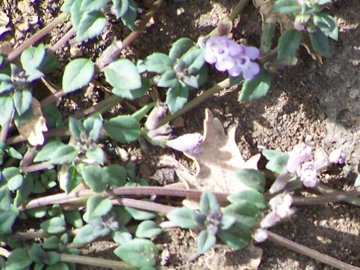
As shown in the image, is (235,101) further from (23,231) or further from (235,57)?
(23,231)

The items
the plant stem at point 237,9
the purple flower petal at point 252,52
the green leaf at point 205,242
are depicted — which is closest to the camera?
the green leaf at point 205,242

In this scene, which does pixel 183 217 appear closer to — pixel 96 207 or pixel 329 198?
pixel 96 207

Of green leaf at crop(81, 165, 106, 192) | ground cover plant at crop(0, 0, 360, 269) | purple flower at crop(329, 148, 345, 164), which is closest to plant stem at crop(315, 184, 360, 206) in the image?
ground cover plant at crop(0, 0, 360, 269)

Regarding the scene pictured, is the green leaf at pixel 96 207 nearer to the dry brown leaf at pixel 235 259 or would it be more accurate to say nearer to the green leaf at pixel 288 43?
the dry brown leaf at pixel 235 259

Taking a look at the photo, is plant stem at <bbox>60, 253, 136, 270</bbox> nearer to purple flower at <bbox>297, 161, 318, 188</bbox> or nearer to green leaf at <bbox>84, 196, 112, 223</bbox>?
green leaf at <bbox>84, 196, 112, 223</bbox>

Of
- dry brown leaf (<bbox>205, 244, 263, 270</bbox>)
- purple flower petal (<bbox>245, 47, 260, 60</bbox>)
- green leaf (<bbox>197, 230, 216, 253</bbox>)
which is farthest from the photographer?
dry brown leaf (<bbox>205, 244, 263, 270</bbox>)

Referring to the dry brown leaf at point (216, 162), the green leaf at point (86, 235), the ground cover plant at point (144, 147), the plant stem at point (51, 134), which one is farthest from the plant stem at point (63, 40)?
the green leaf at point (86, 235)
